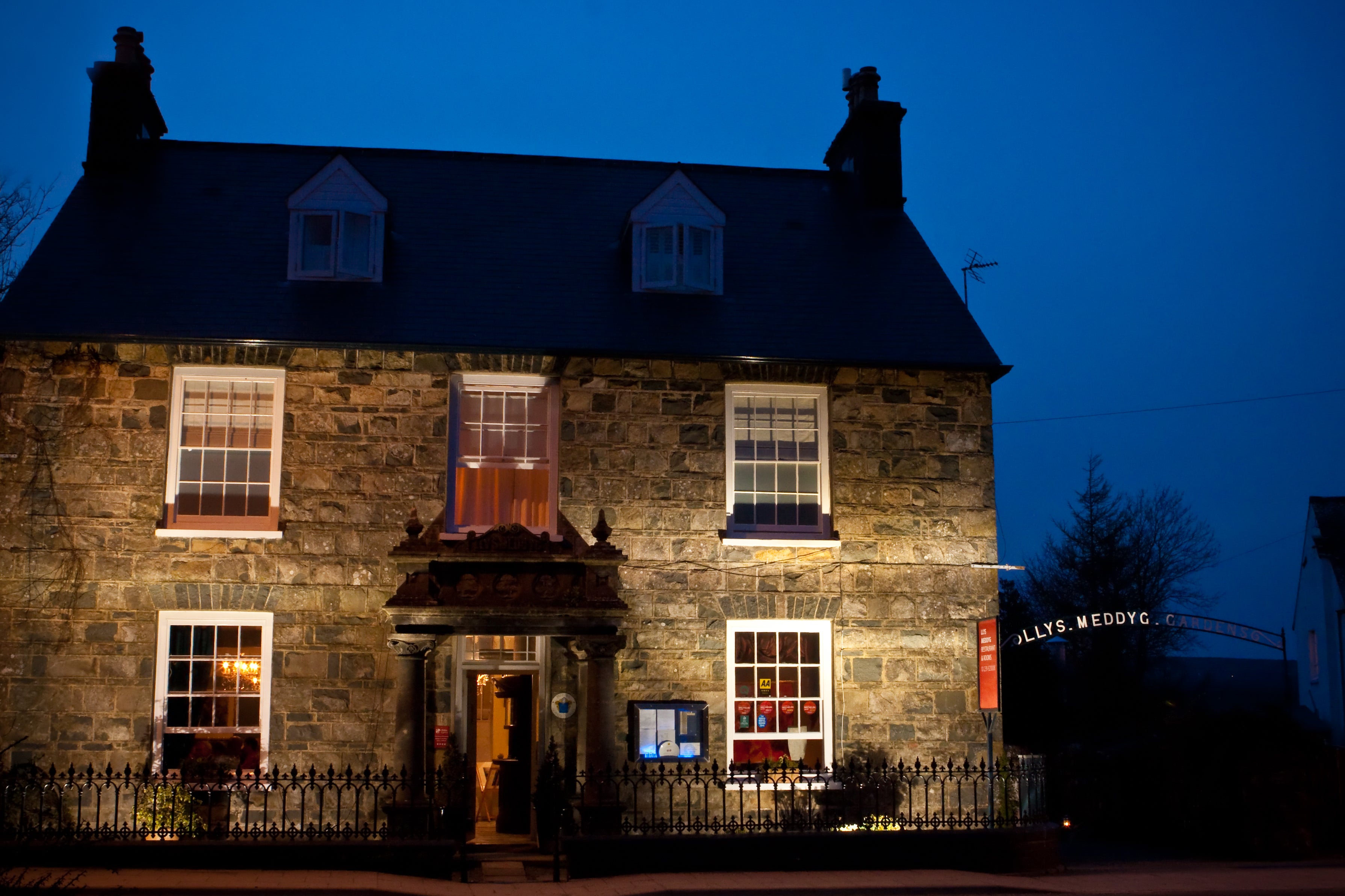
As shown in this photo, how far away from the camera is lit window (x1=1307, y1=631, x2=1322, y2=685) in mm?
31031

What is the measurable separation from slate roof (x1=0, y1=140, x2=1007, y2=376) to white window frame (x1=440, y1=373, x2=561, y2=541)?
0.45 metres

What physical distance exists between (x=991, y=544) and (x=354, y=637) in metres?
7.96

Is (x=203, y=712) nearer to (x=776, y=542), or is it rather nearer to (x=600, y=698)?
(x=600, y=698)

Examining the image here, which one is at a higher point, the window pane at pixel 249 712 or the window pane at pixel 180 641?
the window pane at pixel 180 641

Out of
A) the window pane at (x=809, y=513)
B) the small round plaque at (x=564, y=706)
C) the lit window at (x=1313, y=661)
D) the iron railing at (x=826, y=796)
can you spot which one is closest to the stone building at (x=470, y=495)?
the small round plaque at (x=564, y=706)

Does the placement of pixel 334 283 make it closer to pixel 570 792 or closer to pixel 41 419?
pixel 41 419

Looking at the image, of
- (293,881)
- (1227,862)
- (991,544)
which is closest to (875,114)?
(991,544)

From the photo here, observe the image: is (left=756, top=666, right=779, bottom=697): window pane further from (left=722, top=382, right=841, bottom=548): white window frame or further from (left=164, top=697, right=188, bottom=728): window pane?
(left=164, top=697, right=188, bottom=728): window pane

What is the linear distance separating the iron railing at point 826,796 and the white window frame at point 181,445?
4.72 meters

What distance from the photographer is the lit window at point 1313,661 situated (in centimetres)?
3103

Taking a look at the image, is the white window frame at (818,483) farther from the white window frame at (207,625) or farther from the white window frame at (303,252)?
the white window frame at (207,625)

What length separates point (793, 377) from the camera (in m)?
16.0

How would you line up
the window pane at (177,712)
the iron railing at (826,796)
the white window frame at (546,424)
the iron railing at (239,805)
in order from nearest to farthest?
1. the iron railing at (239,805)
2. the iron railing at (826,796)
3. the window pane at (177,712)
4. the white window frame at (546,424)

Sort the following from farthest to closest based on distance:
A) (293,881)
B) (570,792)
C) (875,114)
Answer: (875,114), (570,792), (293,881)
